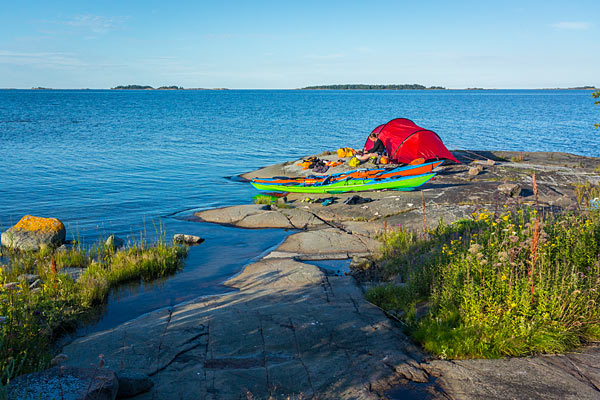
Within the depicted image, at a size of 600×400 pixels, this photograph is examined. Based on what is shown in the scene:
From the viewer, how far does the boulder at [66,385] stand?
3.99 meters

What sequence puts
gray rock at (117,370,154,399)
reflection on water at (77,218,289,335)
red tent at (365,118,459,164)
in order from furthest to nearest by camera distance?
red tent at (365,118,459,164), reflection on water at (77,218,289,335), gray rock at (117,370,154,399)

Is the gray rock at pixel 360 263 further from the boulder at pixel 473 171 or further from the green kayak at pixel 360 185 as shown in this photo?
the boulder at pixel 473 171

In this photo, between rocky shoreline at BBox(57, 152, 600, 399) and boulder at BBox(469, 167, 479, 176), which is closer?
rocky shoreline at BBox(57, 152, 600, 399)

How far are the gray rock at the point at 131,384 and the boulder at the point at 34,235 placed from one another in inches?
340

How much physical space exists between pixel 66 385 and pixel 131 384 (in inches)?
29.8

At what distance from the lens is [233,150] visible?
34.6m

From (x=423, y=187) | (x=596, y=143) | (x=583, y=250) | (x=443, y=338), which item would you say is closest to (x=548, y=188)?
(x=423, y=187)

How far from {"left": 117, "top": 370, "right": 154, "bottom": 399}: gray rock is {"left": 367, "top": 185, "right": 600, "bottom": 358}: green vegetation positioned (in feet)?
11.7

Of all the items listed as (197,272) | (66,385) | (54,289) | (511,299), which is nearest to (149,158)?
(197,272)

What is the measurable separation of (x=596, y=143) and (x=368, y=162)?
26951 millimetres

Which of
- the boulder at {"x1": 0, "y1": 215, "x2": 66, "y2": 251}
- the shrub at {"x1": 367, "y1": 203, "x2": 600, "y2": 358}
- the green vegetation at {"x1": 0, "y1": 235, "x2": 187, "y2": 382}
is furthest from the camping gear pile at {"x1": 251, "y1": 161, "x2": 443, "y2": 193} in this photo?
the shrub at {"x1": 367, "y1": 203, "x2": 600, "y2": 358}

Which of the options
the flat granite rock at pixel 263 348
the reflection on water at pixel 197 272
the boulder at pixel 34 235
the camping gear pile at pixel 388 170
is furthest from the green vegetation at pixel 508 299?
the camping gear pile at pixel 388 170

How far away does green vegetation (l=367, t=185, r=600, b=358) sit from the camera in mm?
5668

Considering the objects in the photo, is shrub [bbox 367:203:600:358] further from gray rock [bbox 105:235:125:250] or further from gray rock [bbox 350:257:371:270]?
gray rock [bbox 105:235:125:250]
